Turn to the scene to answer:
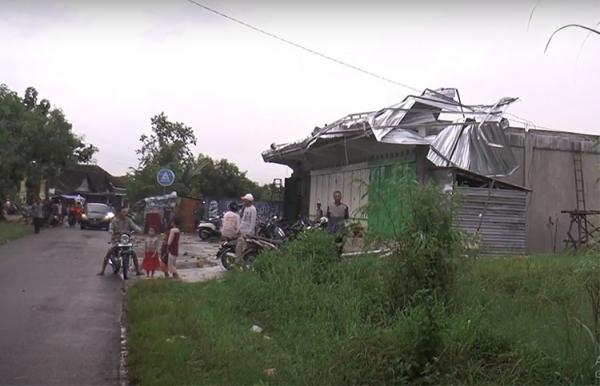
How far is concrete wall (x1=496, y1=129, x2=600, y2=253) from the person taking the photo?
15375 mm

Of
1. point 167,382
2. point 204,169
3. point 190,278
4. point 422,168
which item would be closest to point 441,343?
point 167,382

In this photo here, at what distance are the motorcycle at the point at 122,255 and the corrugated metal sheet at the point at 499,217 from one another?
25.2ft

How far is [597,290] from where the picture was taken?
222 inches

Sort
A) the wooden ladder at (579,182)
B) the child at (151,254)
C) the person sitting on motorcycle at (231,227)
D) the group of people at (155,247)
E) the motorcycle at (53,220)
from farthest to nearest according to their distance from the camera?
the motorcycle at (53,220)
the wooden ladder at (579,182)
the person sitting on motorcycle at (231,227)
the child at (151,254)
the group of people at (155,247)

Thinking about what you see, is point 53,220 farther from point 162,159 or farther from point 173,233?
point 173,233

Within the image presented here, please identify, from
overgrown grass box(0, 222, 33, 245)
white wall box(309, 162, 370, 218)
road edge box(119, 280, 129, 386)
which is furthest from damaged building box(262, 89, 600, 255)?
overgrown grass box(0, 222, 33, 245)

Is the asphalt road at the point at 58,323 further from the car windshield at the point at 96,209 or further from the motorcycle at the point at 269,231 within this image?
the car windshield at the point at 96,209

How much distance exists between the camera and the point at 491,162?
47.6 feet

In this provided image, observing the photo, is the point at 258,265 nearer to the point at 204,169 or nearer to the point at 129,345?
the point at 129,345

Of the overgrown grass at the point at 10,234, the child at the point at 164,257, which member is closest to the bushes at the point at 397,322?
the child at the point at 164,257

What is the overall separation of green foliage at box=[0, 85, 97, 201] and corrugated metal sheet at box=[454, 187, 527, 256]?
19.6m

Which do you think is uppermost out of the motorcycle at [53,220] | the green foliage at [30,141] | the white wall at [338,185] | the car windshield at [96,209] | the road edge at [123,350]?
the green foliage at [30,141]

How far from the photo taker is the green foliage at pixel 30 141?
2819 cm

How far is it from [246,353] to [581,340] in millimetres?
3224
